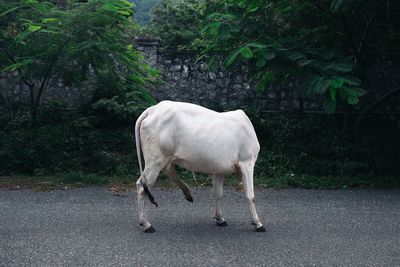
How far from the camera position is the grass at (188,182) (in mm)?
10847

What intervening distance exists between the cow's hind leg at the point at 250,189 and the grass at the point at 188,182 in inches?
125

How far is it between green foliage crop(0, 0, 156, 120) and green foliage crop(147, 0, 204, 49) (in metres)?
6.32

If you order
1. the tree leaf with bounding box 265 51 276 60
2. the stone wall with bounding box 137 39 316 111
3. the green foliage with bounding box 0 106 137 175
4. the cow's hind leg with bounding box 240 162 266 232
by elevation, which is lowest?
the green foliage with bounding box 0 106 137 175

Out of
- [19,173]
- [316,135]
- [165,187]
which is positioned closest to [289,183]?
[165,187]

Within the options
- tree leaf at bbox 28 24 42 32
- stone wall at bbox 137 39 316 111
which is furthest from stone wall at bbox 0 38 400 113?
tree leaf at bbox 28 24 42 32

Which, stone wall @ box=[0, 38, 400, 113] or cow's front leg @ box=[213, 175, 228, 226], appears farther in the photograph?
stone wall @ box=[0, 38, 400, 113]

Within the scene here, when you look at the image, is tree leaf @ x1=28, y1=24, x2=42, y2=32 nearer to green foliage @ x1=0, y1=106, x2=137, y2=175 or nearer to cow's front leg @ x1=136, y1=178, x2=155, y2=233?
green foliage @ x1=0, y1=106, x2=137, y2=175

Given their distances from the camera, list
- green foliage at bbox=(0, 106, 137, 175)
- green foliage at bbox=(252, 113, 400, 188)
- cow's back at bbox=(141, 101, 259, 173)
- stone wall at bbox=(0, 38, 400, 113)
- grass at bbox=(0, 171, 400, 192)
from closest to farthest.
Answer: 1. cow's back at bbox=(141, 101, 259, 173)
2. grass at bbox=(0, 171, 400, 192)
3. green foliage at bbox=(252, 113, 400, 188)
4. green foliage at bbox=(0, 106, 137, 175)
5. stone wall at bbox=(0, 38, 400, 113)

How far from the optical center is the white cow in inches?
289

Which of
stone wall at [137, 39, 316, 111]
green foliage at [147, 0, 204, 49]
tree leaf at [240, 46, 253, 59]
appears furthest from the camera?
green foliage at [147, 0, 204, 49]

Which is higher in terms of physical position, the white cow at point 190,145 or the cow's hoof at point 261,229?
the white cow at point 190,145

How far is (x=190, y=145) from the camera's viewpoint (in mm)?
7387

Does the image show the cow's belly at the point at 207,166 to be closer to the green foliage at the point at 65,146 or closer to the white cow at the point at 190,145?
the white cow at the point at 190,145

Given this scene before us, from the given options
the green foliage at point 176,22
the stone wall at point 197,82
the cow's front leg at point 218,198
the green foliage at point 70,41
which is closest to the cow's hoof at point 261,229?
the cow's front leg at point 218,198
